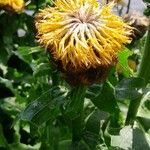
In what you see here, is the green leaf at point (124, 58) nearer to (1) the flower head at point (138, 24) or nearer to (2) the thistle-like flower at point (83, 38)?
(2) the thistle-like flower at point (83, 38)

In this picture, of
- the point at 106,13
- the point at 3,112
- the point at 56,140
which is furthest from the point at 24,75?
the point at 106,13

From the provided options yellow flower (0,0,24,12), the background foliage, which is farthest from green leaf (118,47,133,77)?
yellow flower (0,0,24,12)

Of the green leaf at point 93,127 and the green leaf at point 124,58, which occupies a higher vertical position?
the green leaf at point 124,58

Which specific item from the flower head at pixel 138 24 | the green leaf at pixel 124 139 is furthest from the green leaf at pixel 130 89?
the flower head at pixel 138 24

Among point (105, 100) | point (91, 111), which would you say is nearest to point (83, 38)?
point (105, 100)

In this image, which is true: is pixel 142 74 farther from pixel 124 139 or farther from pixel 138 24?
pixel 138 24

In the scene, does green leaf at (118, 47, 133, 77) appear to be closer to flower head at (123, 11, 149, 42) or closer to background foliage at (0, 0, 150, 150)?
background foliage at (0, 0, 150, 150)
